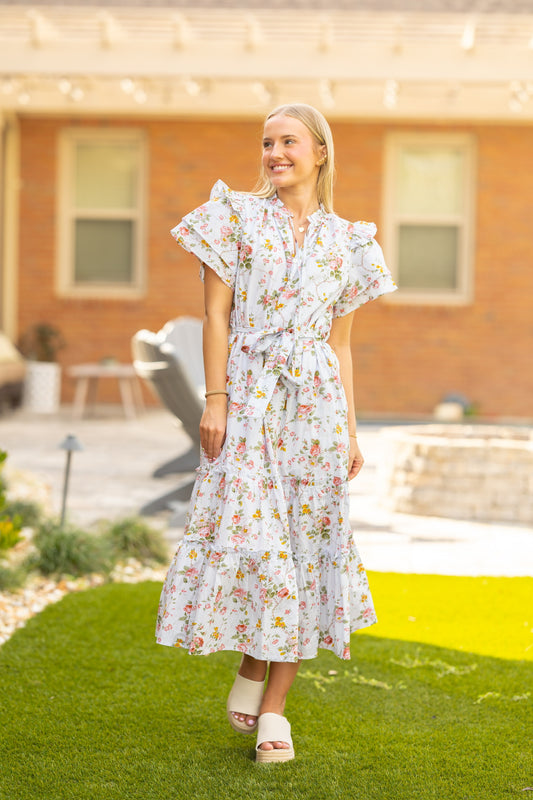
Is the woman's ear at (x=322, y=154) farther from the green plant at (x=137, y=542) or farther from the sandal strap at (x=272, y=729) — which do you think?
the green plant at (x=137, y=542)

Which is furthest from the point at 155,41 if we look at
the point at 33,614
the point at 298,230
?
the point at 298,230

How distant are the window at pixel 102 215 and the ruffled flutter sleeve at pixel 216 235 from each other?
858cm

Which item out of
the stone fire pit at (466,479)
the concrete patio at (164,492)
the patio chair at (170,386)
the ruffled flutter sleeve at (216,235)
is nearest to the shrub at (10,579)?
the concrete patio at (164,492)

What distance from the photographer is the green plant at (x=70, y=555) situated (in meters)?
3.94

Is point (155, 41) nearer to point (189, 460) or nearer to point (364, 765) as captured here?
point (189, 460)

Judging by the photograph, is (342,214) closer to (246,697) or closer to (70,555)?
(70,555)

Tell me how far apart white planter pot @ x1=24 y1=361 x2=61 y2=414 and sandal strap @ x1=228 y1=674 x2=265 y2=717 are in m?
8.06

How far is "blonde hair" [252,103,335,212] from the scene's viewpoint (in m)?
2.34

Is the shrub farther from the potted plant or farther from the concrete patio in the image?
the potted plant

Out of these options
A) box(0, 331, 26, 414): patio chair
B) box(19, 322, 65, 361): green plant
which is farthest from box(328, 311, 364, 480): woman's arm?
box(19, 322, 65, 361): green plant

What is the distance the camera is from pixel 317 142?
2.36 m

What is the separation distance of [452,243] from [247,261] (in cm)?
874

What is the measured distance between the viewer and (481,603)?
145 inches

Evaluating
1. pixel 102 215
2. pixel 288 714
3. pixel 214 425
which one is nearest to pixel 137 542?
pixel 288 714
